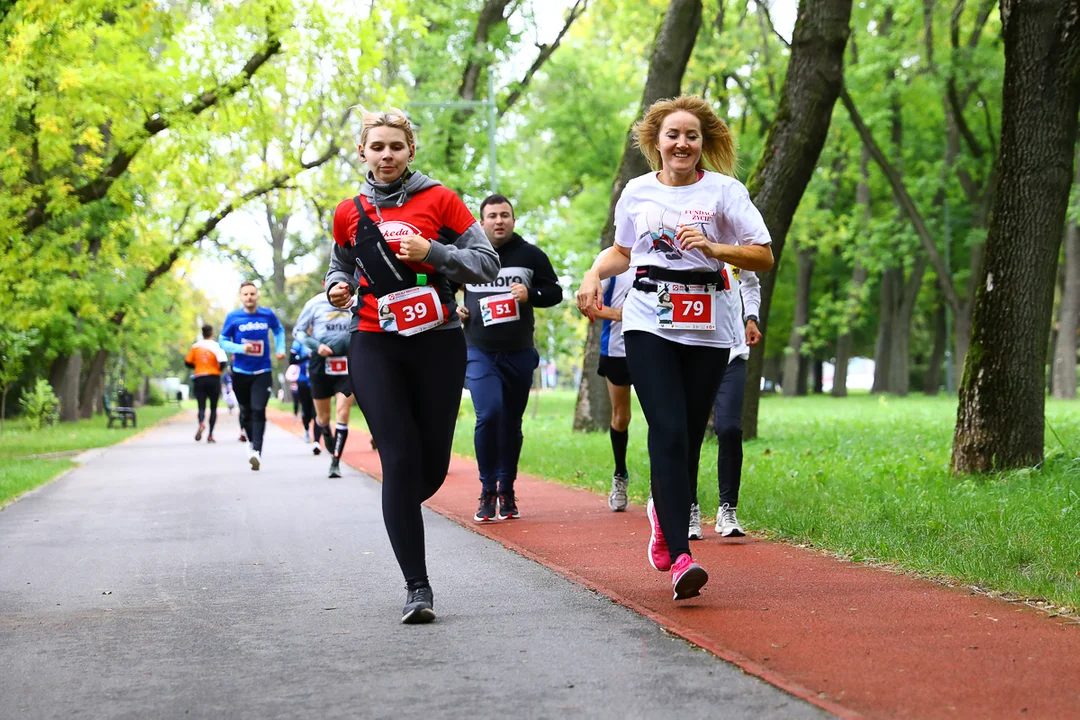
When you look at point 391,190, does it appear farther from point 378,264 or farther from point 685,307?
point 685,307

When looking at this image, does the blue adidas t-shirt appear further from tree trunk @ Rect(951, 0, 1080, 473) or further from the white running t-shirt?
the white running t-shirt

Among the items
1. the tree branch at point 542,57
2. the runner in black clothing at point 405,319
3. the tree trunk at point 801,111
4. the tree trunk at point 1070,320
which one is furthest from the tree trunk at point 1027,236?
the tree trunk at point 1070,320

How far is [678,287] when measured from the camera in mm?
6074

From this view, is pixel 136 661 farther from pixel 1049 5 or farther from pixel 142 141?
pixel 142 141

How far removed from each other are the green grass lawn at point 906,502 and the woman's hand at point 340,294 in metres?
3.03

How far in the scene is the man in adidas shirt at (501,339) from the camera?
9.32 meters

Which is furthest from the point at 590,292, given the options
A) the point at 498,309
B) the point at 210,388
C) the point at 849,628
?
the point at 210,388

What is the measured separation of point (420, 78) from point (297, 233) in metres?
25.5

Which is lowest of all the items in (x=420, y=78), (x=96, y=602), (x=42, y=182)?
(x=96, y=602)

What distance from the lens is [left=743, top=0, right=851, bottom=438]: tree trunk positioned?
48.5 ft

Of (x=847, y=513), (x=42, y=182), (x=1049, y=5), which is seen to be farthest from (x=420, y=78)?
(x=847, y=513)

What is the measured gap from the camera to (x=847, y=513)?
8.71 metres

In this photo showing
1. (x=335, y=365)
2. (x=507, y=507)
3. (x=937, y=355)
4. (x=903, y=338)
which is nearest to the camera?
(x=507, y=507)

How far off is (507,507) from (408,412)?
400 cm
